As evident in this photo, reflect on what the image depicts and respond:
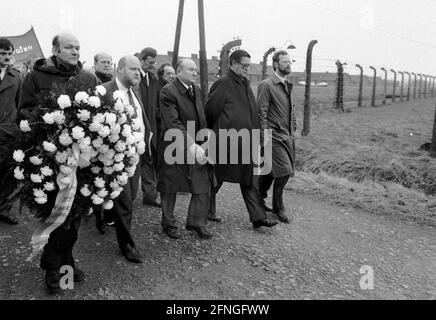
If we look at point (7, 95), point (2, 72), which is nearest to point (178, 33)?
point (2, 72)

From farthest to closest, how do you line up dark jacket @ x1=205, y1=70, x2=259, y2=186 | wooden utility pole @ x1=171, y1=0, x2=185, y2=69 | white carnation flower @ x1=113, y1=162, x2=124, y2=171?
wooden utility pole @ x1=171, y1=0, x2=185, y2=69, dark jacket @ x1=205, y1=70, x2=259, y2=186, white carnation flower @ x1=113, y1=162, x2=124, y2=171

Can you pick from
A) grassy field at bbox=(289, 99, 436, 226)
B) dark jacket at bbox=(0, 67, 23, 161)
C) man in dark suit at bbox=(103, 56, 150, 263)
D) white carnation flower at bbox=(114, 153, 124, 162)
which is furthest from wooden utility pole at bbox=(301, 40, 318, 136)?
white carnation flower at bbox=(114, 153, 124, 162)

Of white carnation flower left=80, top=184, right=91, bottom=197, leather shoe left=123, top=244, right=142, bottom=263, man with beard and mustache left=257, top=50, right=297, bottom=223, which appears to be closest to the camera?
white carnation flower left=80, top=184, right=91, bottom=197

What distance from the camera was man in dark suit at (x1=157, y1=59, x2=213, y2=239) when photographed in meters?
4.90

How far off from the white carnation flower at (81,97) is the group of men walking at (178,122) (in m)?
0.42

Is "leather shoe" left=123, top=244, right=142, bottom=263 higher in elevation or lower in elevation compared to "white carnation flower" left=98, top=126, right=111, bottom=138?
lower

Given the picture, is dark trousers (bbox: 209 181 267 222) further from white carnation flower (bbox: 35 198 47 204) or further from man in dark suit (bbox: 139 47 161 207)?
white carnation flower (bbox: 35 198 47 204)

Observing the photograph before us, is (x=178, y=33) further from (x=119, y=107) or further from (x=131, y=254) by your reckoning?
(x=119, y=107)

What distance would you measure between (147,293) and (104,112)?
5.12ft

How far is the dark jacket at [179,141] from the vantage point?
16.1ft

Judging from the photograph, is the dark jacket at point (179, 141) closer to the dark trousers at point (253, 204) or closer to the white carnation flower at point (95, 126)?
the dark trousers at point (253, 204)

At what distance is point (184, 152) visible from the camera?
492cm

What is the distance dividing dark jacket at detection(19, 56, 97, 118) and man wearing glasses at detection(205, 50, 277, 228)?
69.8 inches
